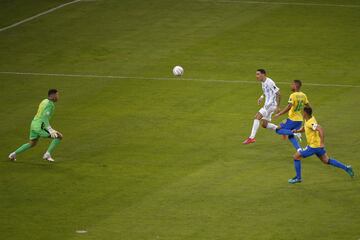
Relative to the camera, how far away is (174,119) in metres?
32.3

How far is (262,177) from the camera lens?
2625 centimetres

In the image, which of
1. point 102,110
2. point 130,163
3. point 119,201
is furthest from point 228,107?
point 119,201

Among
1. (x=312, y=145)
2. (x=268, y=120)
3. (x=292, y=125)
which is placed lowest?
(x=312, y=145)

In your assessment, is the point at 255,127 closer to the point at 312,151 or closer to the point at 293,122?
the point at 293,122

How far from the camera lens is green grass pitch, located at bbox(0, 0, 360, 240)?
2309 cm

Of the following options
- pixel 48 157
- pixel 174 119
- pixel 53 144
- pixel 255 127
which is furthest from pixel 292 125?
pixel 48 157

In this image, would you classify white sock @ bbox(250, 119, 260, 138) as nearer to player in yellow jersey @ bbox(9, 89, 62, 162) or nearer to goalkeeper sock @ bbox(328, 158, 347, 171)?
goalkeeper sock @ bbox(328, 158, 347, 171)

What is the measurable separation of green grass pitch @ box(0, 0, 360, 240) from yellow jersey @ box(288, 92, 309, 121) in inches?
49.2

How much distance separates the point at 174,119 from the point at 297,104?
→ 5.94m

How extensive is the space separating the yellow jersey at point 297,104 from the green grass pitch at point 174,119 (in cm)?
125

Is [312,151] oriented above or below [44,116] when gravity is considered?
below

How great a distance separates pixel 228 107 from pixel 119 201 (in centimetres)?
1024

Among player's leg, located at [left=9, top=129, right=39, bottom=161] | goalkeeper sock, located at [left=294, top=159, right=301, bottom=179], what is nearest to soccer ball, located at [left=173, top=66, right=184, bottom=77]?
player's leg, located at [left=9, top=129, right=39, bottom=161]

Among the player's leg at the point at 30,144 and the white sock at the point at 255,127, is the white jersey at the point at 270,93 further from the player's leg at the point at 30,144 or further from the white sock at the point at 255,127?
the player's leg at the point at 30,144
